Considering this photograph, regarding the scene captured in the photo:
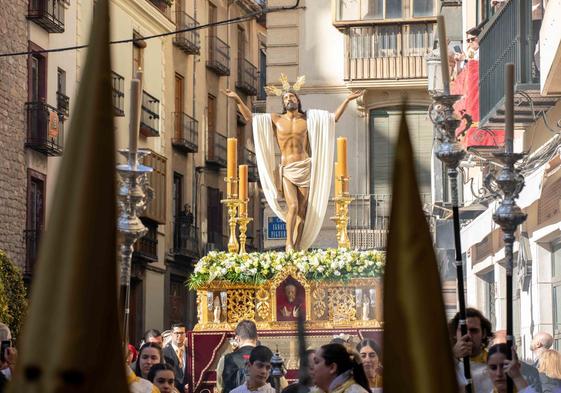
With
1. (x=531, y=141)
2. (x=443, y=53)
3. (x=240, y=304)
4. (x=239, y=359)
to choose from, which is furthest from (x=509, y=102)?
(x=531, y=141)

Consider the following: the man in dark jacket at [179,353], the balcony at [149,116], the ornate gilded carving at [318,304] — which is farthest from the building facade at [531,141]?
the balcony at [149,116]

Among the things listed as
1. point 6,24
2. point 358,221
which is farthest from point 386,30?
point 6,24

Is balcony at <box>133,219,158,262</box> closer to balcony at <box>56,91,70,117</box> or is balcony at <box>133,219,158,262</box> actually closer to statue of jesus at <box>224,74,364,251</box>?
balcony at <box>56,91,70,117</box>

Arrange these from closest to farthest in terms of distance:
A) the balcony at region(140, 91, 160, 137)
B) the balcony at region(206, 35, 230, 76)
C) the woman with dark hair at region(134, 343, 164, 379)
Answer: the woman with dark hair at region(134, 343, 164, 379) → the balcony at region(140, 91, 160, 137) → the balcony at region(206, 35, 230, 76)

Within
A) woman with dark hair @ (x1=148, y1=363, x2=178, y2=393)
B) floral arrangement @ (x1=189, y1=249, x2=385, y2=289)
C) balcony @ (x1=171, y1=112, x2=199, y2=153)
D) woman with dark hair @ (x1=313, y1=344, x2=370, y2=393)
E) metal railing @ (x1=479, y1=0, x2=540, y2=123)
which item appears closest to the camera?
woman with dark hair @ (x1=313, y1=344, x2=370, y2=393)

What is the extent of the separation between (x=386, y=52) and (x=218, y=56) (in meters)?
13.5

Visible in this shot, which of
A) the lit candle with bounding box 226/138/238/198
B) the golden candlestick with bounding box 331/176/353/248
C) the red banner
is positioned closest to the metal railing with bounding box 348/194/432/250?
the red banner

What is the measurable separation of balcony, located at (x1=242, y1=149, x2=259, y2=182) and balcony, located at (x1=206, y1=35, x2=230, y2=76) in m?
2.20

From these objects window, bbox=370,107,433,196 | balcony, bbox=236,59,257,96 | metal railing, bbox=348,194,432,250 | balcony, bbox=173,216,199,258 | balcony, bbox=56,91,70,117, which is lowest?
metal railing, bbox=348,194,432,250

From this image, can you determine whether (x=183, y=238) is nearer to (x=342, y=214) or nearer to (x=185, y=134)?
(x=185, y=134)

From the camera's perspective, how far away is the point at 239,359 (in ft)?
33.5

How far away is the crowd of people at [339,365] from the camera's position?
532 cm

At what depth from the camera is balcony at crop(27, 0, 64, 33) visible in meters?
27.5

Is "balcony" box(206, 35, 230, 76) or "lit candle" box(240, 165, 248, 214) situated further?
"balcony" box(206, 35, 230, 76)
